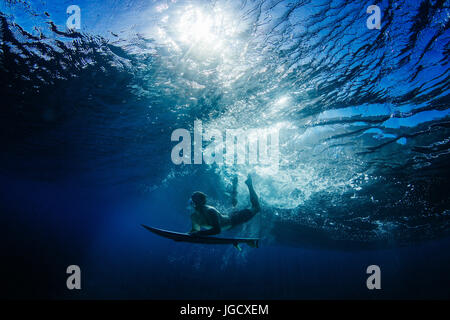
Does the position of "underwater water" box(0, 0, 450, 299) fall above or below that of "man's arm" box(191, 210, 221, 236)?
above

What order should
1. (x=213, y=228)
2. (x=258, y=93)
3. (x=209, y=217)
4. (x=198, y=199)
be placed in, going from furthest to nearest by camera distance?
(x=258, y=93) < (x=198, y=199) < (x=209, y=217) < (x=213, y=228)

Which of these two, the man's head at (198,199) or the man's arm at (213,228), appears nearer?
the man's arm at (213,228)

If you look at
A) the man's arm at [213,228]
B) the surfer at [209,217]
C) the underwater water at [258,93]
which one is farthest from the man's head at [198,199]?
the underwater water at [258,93]

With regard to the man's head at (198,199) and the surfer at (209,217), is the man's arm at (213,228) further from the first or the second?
the man's head at (198,199)

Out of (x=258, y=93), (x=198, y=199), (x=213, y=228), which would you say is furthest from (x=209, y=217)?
(x=258, y=93)

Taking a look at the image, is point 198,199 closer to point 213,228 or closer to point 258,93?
point 213,228

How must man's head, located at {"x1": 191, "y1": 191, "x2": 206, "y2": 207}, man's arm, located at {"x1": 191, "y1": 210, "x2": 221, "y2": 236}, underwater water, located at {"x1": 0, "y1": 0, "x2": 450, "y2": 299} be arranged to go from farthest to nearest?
man's head, located at {"x1": 191, "y1": 191, "x2": 206, "y2": 207} → man's arm, located at {"x1": 191, "y1": 210, "x2": 221, "y2": 236} → underwater water, located at {"x1": 0, "y1": 0, "x2": 450, "y2": 299}

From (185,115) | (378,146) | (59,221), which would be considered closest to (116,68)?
(185,115)

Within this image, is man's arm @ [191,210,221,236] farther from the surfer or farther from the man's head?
the man's head

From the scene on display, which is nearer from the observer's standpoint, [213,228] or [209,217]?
[213,228]

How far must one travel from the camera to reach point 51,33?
18.3ft

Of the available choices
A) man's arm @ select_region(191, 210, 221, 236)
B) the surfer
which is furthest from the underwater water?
man's arm @ select_region(191, 210, 221, 236)

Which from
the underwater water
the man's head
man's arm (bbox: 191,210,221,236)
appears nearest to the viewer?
the underwater water

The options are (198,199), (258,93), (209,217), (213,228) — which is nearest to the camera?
(213,228)
